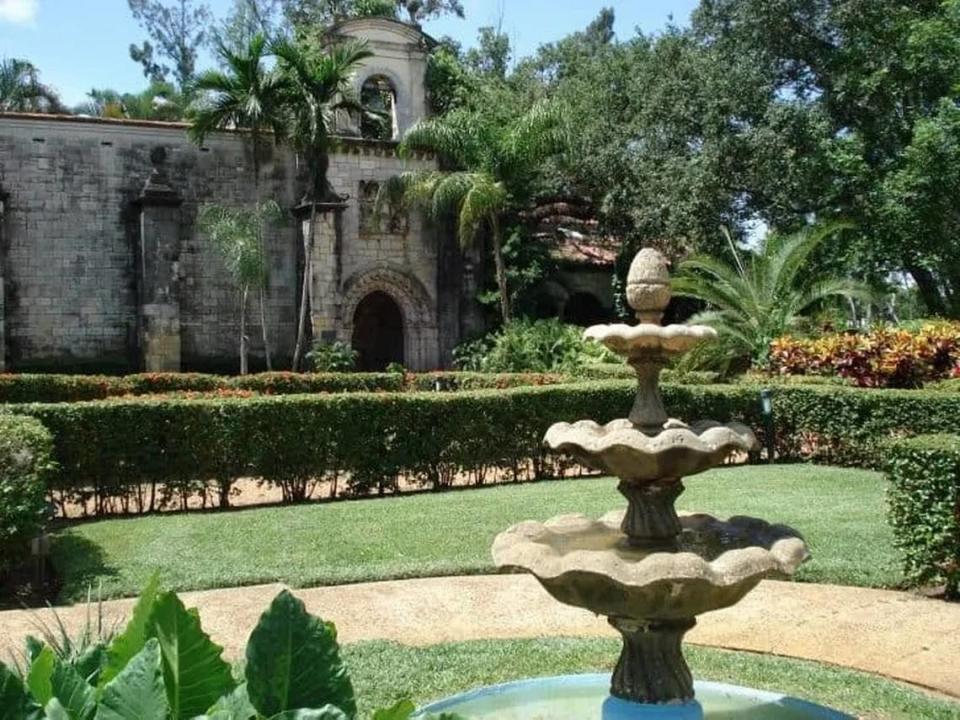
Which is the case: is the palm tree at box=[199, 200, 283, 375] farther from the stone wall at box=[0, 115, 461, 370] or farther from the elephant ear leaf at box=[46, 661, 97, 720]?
the elephant ear leaf at box=[46, 661, 97, 720]

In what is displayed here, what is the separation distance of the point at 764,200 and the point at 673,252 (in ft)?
9.84

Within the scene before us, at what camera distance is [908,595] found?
8.16m

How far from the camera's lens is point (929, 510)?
323 inches

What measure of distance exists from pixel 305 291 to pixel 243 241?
2177 mm

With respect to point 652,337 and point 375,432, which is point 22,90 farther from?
point 652,337

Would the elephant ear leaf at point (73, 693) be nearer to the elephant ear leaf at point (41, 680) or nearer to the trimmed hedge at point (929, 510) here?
the elephant ear leaf at point (41, 680)

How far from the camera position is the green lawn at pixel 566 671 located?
580cm

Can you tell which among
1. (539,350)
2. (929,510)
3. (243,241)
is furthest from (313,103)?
(929,510)

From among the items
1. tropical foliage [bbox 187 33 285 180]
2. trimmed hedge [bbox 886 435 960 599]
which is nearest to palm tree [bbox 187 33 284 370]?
tropical foliage [bbox 187 33 285 180]

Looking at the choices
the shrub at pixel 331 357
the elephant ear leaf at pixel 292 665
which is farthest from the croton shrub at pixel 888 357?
the elephant ear leaf at pixel 292 665

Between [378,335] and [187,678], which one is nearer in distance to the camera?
[187,678]

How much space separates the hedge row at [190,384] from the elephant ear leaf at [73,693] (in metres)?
16.6

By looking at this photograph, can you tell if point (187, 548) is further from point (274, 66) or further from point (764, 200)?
Result: point (764, 200)

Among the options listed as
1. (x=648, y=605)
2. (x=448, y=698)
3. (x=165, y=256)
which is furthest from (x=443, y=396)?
(x=165, y=256)
